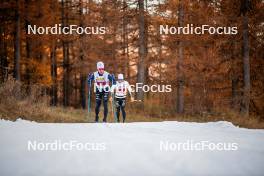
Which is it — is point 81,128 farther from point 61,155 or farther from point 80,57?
point 80,57

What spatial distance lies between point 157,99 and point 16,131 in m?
15.0

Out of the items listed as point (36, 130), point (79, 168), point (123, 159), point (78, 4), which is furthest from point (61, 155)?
point (78, 4)

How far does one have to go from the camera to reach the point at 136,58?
20.7 metres

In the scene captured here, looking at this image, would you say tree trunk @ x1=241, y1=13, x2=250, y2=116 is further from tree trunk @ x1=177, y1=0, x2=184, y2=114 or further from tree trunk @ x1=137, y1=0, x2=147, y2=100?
tree trunk @ x1=137, y1=0, x2=147, y2=100

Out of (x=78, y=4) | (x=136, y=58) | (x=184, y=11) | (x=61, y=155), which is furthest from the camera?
(x=78, y=4)

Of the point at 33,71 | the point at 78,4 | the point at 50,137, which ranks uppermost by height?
the point at 78,4

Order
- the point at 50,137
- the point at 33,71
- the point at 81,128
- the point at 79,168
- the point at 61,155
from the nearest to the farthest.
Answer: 1. the point at 79,168
2. the point at 61,155
3. the point at 50,137
4. the point at 81,128
5. the point at 33,71
